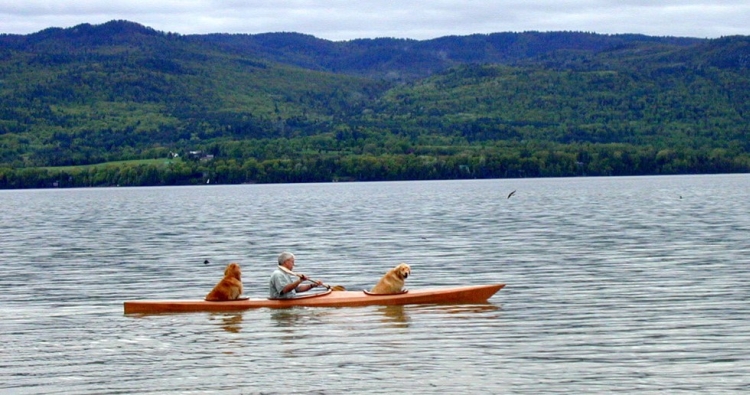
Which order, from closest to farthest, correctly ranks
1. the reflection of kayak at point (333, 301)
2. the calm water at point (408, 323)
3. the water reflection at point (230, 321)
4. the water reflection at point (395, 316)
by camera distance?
the calm water at point (408, 323) < the water reflection at point (395, 316) < the water reflection at point (230, 321) < the reflection of kayak at point (333, 301)

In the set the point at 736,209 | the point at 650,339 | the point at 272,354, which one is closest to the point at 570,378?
the point at 650,339

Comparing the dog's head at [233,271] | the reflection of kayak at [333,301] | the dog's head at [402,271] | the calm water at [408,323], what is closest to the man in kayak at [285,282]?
the reflection of kayak at [333,301]

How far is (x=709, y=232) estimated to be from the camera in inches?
2055

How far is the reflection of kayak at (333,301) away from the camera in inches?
1026

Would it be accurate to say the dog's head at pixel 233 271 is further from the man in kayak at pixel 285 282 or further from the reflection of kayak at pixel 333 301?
the man in kayak at pixel 285 282

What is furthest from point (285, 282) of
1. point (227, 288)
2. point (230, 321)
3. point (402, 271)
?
point (402, 271)

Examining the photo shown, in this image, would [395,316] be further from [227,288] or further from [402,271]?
[227,288]

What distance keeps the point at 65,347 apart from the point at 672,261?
893 inches

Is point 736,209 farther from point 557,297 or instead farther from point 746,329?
point 746,329

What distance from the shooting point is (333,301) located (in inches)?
1025

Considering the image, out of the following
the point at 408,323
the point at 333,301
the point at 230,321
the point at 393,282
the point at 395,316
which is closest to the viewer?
the point at 408,323

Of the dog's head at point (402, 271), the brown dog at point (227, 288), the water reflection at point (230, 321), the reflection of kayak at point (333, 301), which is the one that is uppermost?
the dog's head at point (402, 271)

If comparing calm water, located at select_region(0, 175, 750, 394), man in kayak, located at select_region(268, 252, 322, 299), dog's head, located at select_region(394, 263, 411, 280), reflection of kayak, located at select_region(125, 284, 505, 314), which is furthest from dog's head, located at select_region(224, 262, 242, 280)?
dog's head, located at select_region(394, 263, 411, 280)

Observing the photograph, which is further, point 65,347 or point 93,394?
point 65,347
